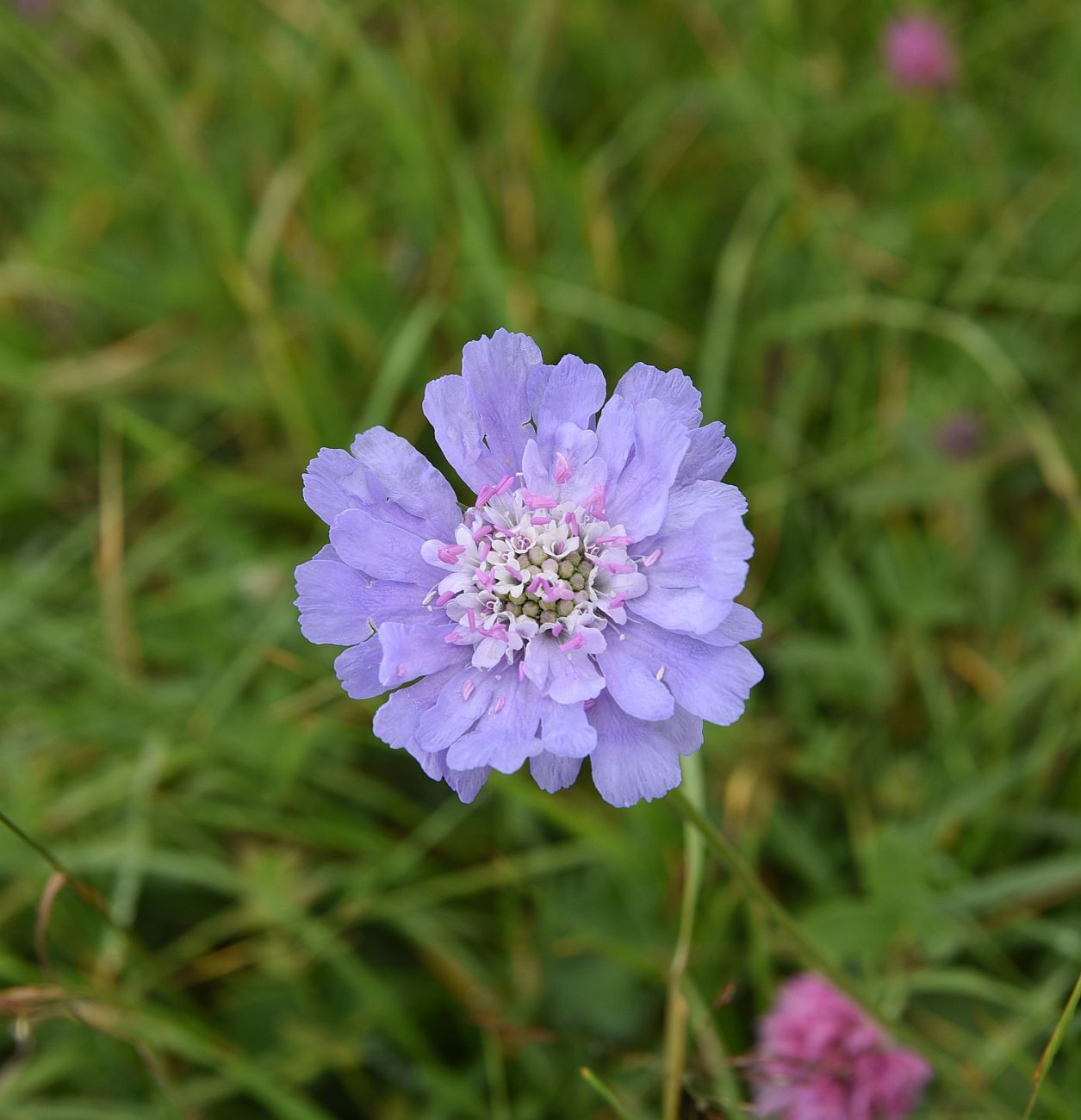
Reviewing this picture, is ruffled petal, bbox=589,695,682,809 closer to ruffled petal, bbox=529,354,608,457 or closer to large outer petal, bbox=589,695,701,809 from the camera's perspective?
large outer petal, bbox=589,695,701,809

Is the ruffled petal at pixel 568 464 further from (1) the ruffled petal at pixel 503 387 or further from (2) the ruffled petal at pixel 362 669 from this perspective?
(2) the ruffled petal at pixel 362 669

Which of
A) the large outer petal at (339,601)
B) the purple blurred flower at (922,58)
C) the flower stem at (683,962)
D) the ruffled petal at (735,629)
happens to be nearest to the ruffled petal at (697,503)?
the ruffled petal at (735,629)

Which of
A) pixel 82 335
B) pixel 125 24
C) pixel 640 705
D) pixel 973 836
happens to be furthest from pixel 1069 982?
pixel 125 24

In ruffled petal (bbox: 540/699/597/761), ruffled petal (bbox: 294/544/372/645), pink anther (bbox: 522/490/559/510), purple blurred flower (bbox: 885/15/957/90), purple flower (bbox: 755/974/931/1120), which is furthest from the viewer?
purple blurred flower (bbox: 885/15/957/90)

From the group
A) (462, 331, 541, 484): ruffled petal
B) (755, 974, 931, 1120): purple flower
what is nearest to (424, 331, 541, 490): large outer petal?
(462, 331, 541, 484): ruffled petal

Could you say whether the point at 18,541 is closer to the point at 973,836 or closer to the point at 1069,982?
the point at 973,836

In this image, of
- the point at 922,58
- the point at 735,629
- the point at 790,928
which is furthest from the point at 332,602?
the point at 922,58

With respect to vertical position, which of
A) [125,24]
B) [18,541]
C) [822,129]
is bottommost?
[18,541]
